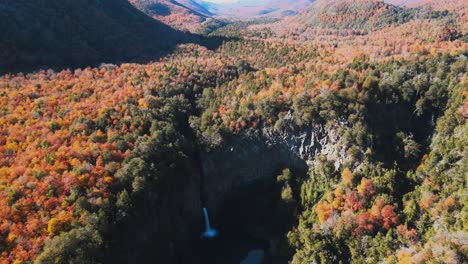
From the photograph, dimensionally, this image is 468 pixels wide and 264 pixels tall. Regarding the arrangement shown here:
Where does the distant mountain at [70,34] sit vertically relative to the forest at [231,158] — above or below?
above

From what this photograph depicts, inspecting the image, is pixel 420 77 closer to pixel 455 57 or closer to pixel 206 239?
pixel 455 57

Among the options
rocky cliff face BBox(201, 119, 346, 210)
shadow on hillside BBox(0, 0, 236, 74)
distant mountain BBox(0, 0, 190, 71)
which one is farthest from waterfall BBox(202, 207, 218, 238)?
distant mountain BBox(0, 0, 190, 71)

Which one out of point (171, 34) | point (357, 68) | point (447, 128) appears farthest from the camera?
point (171, 34)

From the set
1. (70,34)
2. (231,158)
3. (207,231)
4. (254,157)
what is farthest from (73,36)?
(207,231)

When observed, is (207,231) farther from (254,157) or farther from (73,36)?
(73,36)

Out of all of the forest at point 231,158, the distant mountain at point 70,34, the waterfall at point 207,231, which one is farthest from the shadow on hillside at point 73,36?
the waterfall at point 207,231

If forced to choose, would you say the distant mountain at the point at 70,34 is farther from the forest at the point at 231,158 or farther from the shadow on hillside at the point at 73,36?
the forest at the point at 231,158

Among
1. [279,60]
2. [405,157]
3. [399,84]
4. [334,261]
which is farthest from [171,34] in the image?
[334,261]

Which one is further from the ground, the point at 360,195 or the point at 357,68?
the point at 357,68
